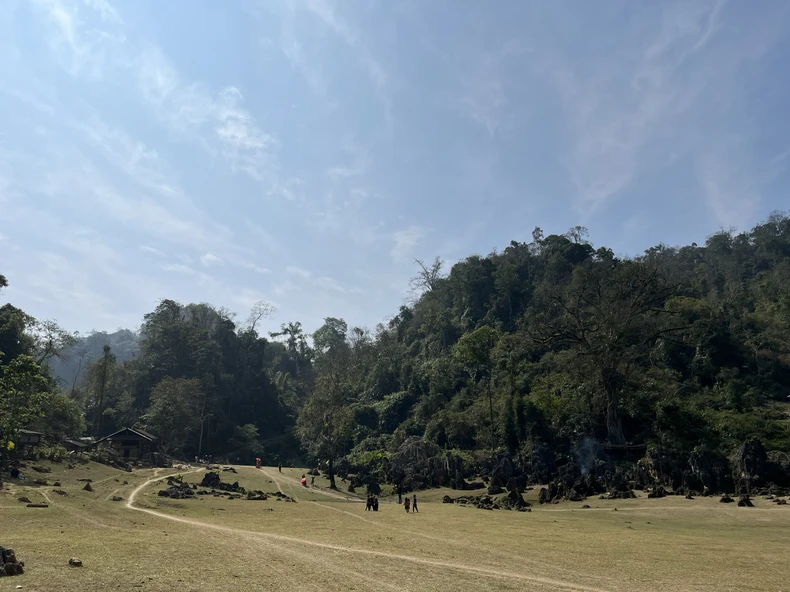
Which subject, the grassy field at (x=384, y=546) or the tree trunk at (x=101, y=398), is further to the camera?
the tree trunk at (x=101, y=398)

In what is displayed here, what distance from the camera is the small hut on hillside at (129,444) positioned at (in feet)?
222

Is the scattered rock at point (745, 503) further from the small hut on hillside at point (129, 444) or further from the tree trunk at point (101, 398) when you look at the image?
the tree trunk at point (101, 398)

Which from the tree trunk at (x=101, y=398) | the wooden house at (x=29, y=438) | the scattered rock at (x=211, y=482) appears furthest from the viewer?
the tree trunk at (x=101, y=398)

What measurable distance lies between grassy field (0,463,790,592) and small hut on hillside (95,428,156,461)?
34.2 metres

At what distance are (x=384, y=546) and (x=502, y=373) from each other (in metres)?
50.6

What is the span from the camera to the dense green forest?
51750 mm

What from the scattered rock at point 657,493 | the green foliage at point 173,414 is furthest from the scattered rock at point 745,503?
the green foliage at point 173,414

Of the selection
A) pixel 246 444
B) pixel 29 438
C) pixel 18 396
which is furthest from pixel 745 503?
pixel 246 444

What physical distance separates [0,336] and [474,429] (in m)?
60.8

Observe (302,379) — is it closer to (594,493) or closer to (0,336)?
(0,336)

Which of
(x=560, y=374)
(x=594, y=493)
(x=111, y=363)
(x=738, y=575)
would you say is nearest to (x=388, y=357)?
(x=560, y=374)

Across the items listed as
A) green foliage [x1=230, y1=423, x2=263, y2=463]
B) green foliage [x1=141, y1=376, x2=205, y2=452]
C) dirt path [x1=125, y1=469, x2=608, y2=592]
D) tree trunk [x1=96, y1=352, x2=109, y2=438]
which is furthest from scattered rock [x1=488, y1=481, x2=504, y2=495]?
tree trunk [x1=96, y1=352, x2=109, y2=438]

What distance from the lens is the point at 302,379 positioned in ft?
416

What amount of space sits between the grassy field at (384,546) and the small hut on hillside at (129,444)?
112ft
